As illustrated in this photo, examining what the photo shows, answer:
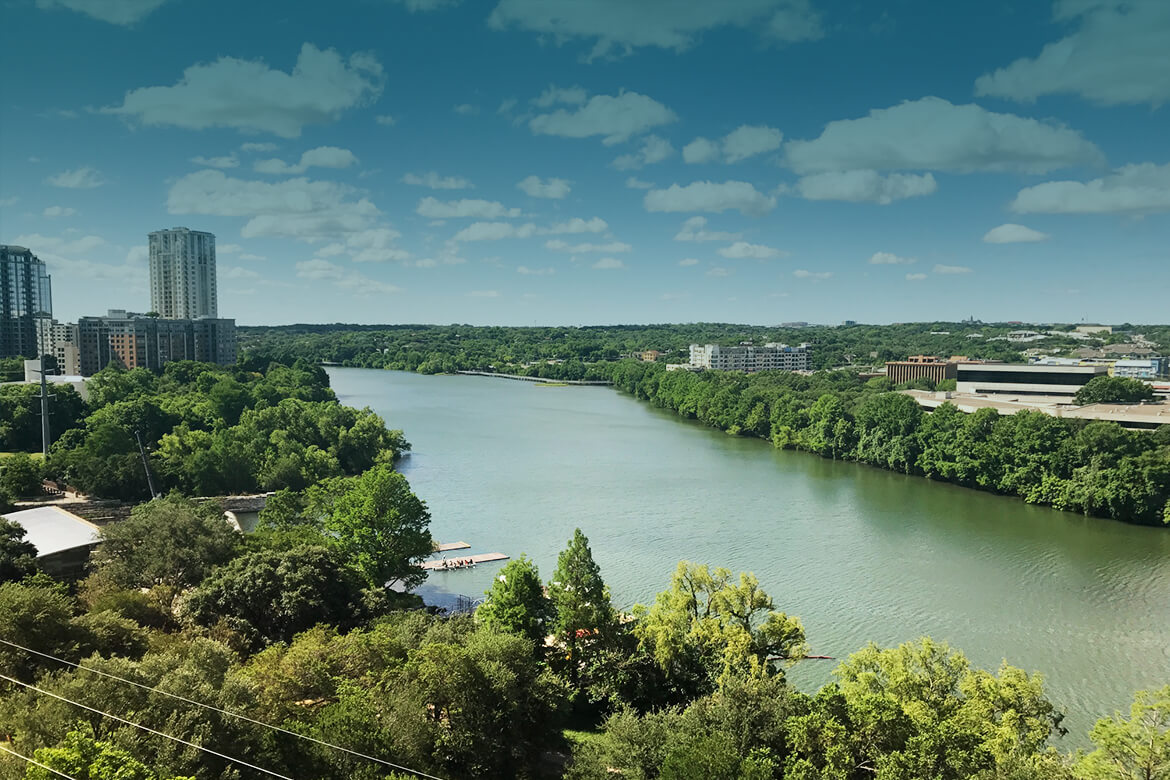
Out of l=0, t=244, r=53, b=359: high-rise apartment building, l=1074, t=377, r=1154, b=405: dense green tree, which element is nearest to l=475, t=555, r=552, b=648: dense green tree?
l=1074, t=377, r=1154, b=405: dense green tree

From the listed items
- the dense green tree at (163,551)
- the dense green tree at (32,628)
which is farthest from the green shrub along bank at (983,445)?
the dense green tree at (32,628)

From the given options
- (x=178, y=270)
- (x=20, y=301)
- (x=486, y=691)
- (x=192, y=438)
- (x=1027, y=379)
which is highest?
(x=178, y=270)

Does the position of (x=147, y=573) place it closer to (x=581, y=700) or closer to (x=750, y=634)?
(x=581, y=700)

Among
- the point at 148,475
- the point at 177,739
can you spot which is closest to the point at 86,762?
the point at 177,739

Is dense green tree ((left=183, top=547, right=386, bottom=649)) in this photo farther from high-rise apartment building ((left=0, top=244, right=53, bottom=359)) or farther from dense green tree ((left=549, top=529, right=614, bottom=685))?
high-rise apartment building ((left=0, top=244, right=53, bottom=359))

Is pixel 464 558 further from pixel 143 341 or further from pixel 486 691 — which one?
pixel 143 341

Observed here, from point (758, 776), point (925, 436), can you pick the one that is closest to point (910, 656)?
point (758, 776)
